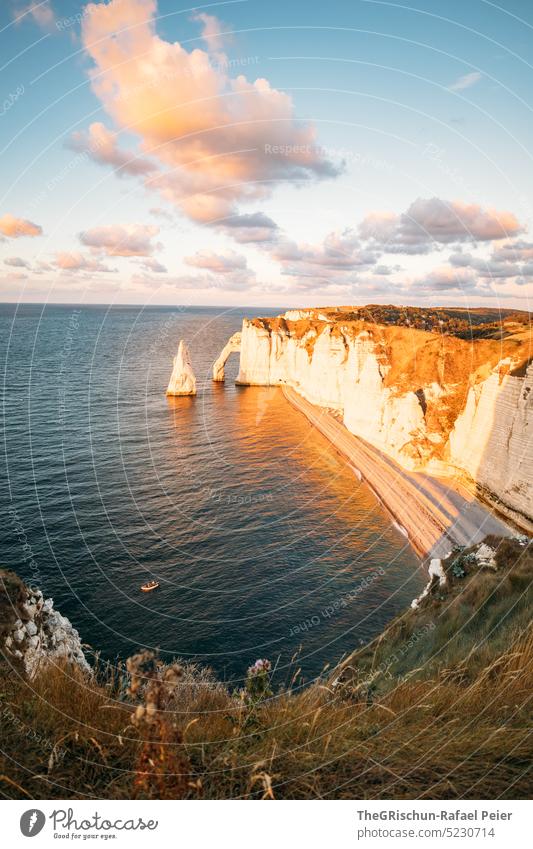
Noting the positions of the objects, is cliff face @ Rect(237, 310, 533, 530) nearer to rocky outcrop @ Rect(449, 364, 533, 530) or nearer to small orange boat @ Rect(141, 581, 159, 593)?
rocky outcrop @ Rect(449, 364, 533, 530)

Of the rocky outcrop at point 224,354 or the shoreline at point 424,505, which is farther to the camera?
the rocky outcrop at point 224,354

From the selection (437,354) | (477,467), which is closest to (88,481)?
(477,467)

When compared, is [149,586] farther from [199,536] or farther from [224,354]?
[224,354]

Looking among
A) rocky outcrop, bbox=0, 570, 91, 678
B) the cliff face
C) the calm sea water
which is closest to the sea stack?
the calm sea water

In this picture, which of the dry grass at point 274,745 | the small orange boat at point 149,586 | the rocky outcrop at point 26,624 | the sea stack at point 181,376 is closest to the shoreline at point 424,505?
the small orange boat at point 149,586

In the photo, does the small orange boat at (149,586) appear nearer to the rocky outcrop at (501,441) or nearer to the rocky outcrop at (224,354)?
the rocky outcrop at (501,441)

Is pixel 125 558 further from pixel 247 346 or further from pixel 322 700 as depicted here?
pixel 247 346

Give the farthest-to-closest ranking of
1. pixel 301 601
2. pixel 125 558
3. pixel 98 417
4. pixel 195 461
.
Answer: pixel 98 417 → pixel 195 461 → pixel 125 558 → pixel 301 601

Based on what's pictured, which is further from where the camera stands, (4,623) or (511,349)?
(511,349)
